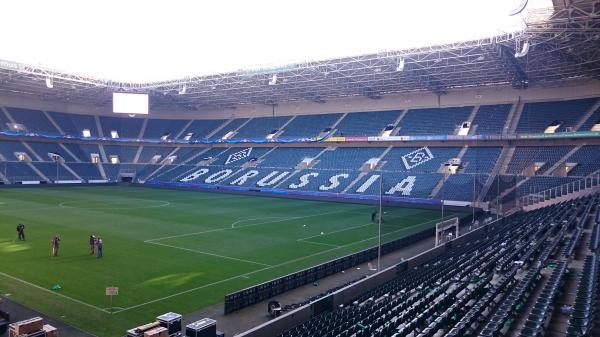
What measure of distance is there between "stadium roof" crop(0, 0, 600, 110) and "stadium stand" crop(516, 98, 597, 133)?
9.29 feet

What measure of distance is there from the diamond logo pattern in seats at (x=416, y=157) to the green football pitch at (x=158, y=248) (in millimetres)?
9826

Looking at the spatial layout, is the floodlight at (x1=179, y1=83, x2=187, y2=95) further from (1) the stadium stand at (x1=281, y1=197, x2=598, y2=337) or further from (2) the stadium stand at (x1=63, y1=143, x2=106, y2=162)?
(1) the stadium stand at (x1=281, y1=197, x2=598, y2=337)

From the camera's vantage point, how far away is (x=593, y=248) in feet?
51.6

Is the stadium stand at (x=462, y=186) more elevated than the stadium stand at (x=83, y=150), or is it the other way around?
the stadium stand at (x=83, y=150)

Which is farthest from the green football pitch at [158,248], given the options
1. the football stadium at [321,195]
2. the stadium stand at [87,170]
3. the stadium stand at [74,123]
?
the stadium stand at [74,123]

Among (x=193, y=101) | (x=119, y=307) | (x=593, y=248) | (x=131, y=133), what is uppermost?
(x=193, y=101)

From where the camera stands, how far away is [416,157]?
174 ft

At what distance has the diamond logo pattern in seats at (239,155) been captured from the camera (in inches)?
2643

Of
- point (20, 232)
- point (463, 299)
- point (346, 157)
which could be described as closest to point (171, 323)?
point (463, 299)

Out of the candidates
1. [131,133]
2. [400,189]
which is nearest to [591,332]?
[400,189]

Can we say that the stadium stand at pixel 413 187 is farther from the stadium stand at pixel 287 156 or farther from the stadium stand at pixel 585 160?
the stadium stand at pixel 585 160

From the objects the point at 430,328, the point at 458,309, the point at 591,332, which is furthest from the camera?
the point at 458,309

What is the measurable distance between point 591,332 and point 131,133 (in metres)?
75.5

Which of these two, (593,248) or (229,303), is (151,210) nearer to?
(229,303)
